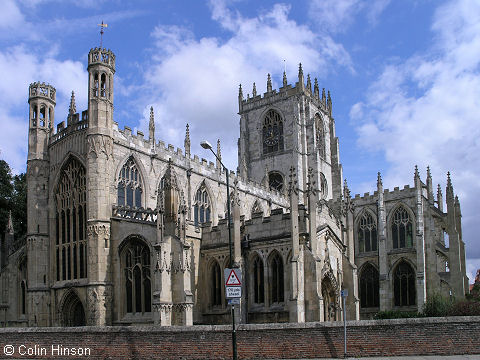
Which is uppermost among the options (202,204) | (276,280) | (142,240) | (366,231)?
(202,204)

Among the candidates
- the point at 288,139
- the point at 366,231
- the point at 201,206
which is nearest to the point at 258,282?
the point at 201,206

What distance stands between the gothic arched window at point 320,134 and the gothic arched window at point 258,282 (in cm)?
3326

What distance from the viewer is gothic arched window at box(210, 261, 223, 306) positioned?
30938 mm

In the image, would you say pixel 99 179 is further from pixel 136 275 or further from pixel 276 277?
pixel 276 277

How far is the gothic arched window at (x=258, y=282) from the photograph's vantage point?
2952 cm

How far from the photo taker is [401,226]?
50594mm

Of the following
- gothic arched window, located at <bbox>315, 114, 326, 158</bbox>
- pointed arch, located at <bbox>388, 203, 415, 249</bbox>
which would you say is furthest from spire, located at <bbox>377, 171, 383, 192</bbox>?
gothic arched window, located at <bbox>315, 114, 326, 158</bbox>

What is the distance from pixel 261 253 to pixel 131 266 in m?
6.95

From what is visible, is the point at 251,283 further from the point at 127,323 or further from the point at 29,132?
the point at 29,132

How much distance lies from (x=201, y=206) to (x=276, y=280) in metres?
12.7

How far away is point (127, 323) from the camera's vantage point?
98.9 ft

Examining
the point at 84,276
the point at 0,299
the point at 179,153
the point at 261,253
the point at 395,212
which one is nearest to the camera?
the point at 261,253

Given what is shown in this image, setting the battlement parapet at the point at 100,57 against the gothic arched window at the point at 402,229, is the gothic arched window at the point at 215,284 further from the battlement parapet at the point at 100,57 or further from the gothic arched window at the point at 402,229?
the gothic arched window at the point at 402,229

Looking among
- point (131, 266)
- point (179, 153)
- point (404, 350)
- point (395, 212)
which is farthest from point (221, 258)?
point (395, 212)
